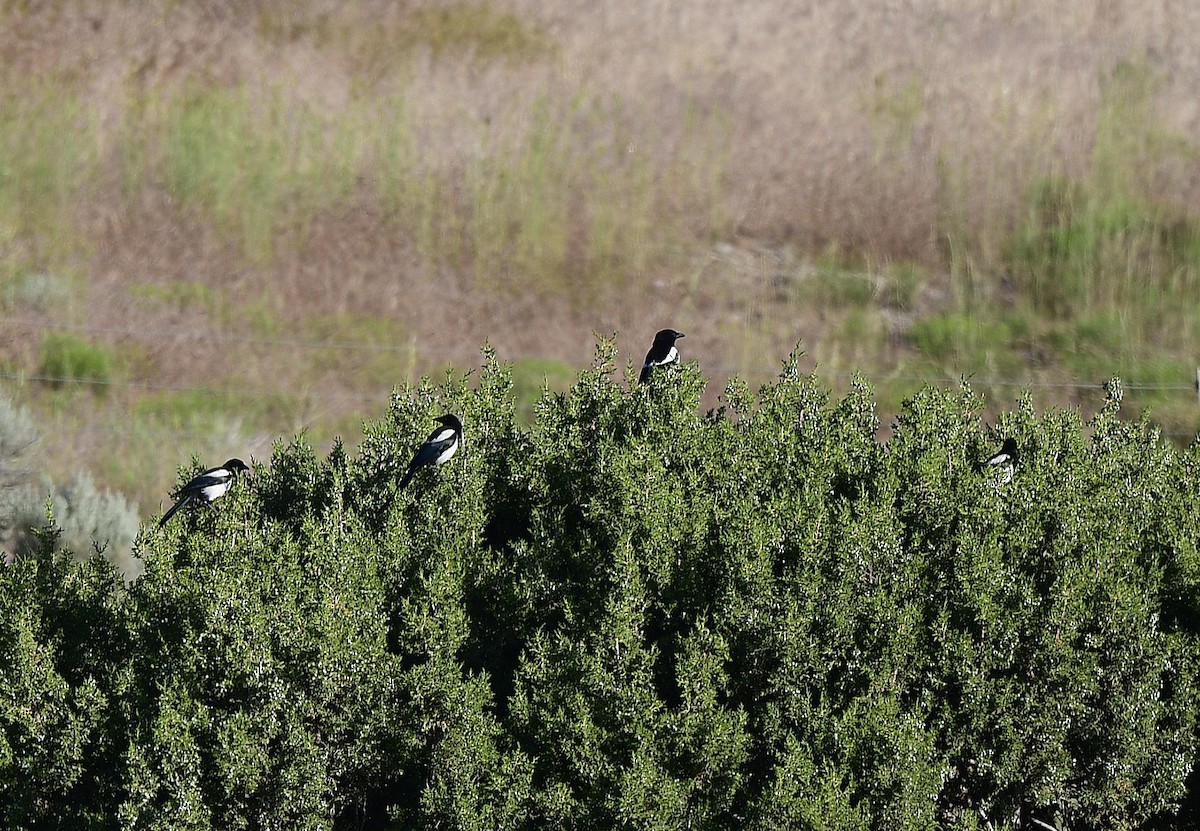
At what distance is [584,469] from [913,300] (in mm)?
18461

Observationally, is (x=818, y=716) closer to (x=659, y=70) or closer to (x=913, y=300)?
(x=913, y=300)

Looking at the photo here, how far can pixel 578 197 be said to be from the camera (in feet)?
108

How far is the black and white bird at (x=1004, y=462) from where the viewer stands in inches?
529

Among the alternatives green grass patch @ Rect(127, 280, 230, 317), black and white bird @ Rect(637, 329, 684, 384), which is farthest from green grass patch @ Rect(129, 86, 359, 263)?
black and white bird @ Rect(637, 329, 684, 384)

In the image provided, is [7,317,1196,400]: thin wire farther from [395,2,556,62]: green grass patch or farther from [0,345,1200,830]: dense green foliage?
[0,345,1200,830]: dense green foliage

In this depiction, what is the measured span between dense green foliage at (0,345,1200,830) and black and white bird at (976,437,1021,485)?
219 millimetres

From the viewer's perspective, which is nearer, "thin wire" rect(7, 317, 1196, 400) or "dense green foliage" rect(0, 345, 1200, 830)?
"dense green foliage" rect(0, 345, 1200, 830)

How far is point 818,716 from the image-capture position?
11203 mm

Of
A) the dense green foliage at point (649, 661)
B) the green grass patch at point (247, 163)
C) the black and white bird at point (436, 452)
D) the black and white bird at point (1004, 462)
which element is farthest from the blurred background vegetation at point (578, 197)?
the dense green foliage at point (649, 661)

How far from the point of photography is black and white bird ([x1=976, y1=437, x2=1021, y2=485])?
44.1 ft

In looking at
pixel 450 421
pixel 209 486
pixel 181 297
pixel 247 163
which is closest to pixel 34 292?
pixel 181 297

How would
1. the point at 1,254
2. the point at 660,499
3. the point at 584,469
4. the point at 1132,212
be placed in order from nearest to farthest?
the point at 660,499
the point at 584,469
the point at 1,254
the point at 1132,212

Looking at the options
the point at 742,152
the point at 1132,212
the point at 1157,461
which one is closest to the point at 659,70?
the point at 742,152

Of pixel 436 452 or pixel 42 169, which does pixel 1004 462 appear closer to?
pixel 436 452
